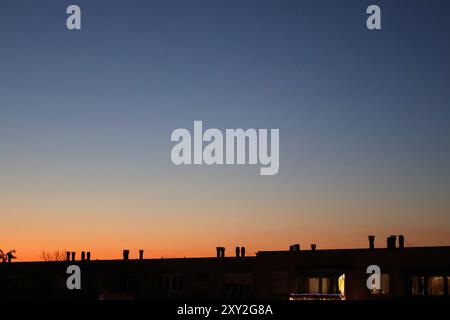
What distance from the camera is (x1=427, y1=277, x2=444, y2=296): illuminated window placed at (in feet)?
172

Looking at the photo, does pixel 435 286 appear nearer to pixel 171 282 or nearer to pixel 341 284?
pixel 341 284

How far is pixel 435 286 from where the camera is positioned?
52.8 metres

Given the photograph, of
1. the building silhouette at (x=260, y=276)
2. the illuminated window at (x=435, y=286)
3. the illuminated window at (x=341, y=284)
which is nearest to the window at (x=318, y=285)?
the building silhouette at (x=260, y=276)

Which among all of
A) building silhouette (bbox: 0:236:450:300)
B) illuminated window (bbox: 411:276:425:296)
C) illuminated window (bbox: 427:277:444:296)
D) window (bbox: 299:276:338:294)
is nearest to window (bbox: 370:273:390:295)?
building silhouette (bbox: 0:236:450:300)

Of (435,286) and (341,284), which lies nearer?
(435,286)

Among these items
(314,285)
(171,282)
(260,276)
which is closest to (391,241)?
(314,285)

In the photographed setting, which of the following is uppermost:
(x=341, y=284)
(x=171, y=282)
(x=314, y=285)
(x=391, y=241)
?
(x=391, y=241)

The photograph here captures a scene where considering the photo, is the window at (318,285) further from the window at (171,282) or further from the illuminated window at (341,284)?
the window at (171,282)
